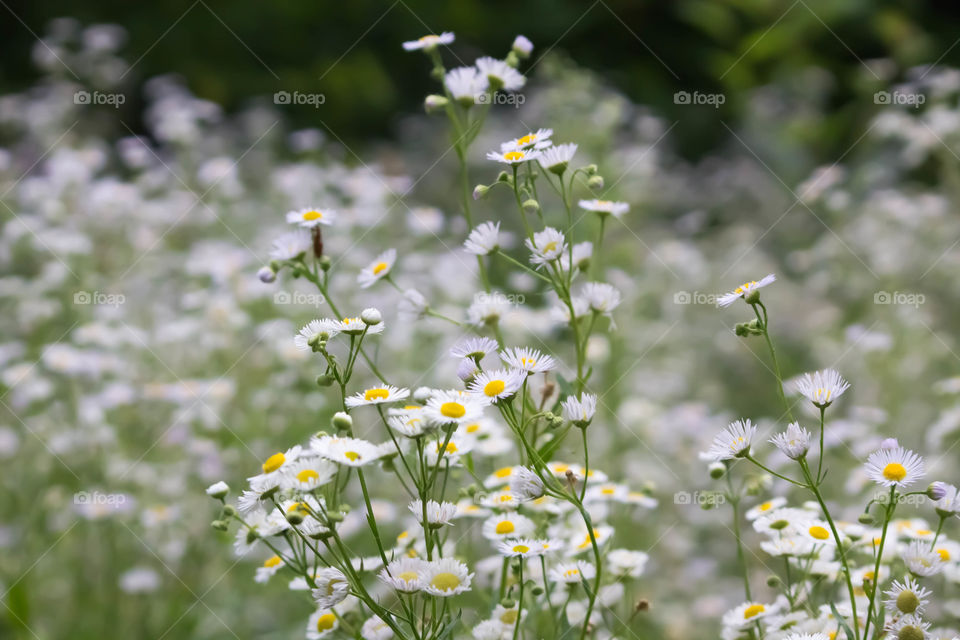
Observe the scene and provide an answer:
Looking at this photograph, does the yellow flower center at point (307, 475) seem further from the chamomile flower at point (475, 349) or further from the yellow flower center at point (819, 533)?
the yellow flower center at point (819, 533)

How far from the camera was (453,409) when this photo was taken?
88 cm

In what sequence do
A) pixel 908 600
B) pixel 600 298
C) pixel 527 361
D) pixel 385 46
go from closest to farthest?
pixel 908 600 < pixel 527 361 < pixel 600 298 < pixel 385 46

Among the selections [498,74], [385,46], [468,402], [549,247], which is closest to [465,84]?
[498,74]

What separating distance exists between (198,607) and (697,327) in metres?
1.99

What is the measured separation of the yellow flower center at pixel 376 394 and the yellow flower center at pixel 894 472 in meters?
0.51

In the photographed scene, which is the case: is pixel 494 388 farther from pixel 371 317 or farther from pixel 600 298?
pixel 600 298

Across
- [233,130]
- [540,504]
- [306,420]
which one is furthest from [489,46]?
[540,504]

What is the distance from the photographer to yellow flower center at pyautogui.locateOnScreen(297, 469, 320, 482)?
0.90m

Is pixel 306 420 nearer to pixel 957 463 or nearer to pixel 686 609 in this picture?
pixel 686 609

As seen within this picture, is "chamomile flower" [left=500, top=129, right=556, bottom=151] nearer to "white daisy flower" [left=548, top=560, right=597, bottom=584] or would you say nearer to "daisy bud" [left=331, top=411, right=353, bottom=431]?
"daisy bud" [left=331, top=411, right=353, bottom=431]

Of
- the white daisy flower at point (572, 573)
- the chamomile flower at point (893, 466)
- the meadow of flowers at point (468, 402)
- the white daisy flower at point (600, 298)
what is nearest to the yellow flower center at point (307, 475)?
the meadow of flowers at point (468, 402)

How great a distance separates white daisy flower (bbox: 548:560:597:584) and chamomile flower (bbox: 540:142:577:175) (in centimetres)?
48

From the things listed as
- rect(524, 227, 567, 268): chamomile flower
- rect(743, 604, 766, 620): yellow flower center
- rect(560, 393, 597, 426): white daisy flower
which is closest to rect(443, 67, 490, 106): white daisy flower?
rect(524, 227, 567, 268): chamomile flower

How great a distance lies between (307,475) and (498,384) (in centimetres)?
22
